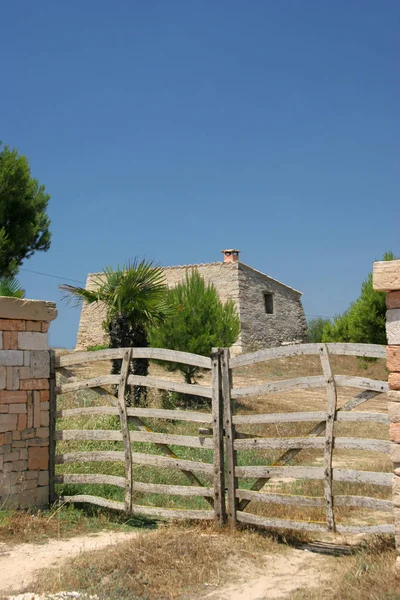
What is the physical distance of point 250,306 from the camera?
30.8 meters

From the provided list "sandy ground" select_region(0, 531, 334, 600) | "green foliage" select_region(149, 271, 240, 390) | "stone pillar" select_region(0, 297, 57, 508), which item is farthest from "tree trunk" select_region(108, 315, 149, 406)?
"sandy ground" select_region(0, 531, 334, 600)

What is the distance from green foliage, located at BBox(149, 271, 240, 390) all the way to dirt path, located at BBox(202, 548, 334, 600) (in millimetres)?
12520

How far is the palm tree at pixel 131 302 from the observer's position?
13938 mm

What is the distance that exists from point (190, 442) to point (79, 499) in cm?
163

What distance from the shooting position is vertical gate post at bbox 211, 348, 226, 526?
20.7ft

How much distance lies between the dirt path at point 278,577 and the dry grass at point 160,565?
125 millimetres

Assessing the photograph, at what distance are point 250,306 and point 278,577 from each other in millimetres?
25768

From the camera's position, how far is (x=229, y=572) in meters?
5.24

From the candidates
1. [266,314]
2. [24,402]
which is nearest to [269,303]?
[266,314]

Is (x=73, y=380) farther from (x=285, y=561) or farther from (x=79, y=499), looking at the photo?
(x=285, y=561)

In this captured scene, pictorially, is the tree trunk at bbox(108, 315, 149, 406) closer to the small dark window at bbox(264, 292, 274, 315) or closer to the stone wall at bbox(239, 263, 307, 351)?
the stone wall at bbox(239, 263, 307, 351)

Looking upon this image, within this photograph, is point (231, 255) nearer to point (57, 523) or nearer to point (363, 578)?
point (57, 523)

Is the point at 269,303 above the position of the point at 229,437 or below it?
above


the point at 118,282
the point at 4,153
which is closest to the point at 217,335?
the point at 118,282
